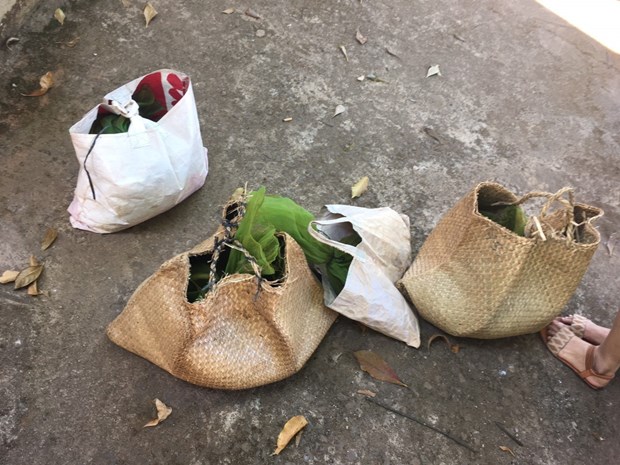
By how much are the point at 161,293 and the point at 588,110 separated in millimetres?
2560

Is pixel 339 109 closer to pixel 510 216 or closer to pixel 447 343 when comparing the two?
pixel 510 216

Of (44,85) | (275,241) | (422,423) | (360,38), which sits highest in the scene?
(360,38)

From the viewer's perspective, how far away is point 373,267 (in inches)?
72.4

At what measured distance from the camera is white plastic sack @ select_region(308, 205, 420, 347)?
181 cm

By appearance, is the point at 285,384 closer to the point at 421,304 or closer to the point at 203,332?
the point at 203,332

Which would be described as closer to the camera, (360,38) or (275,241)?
(275,241)

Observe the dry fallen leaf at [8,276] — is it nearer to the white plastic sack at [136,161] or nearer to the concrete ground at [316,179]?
the concrete ground at [316,179]

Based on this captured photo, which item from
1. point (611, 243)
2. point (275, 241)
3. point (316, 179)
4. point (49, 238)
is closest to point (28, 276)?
point (49, 238)

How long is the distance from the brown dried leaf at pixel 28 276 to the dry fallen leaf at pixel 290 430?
1.16m

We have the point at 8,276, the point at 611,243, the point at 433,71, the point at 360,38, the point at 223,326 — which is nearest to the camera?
the point at 223,326

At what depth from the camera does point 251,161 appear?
2.50 meters

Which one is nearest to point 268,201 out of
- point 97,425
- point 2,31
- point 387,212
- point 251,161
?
point 387,212

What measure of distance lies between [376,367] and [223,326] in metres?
0.61

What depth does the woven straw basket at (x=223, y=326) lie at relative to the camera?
1.63 meters
